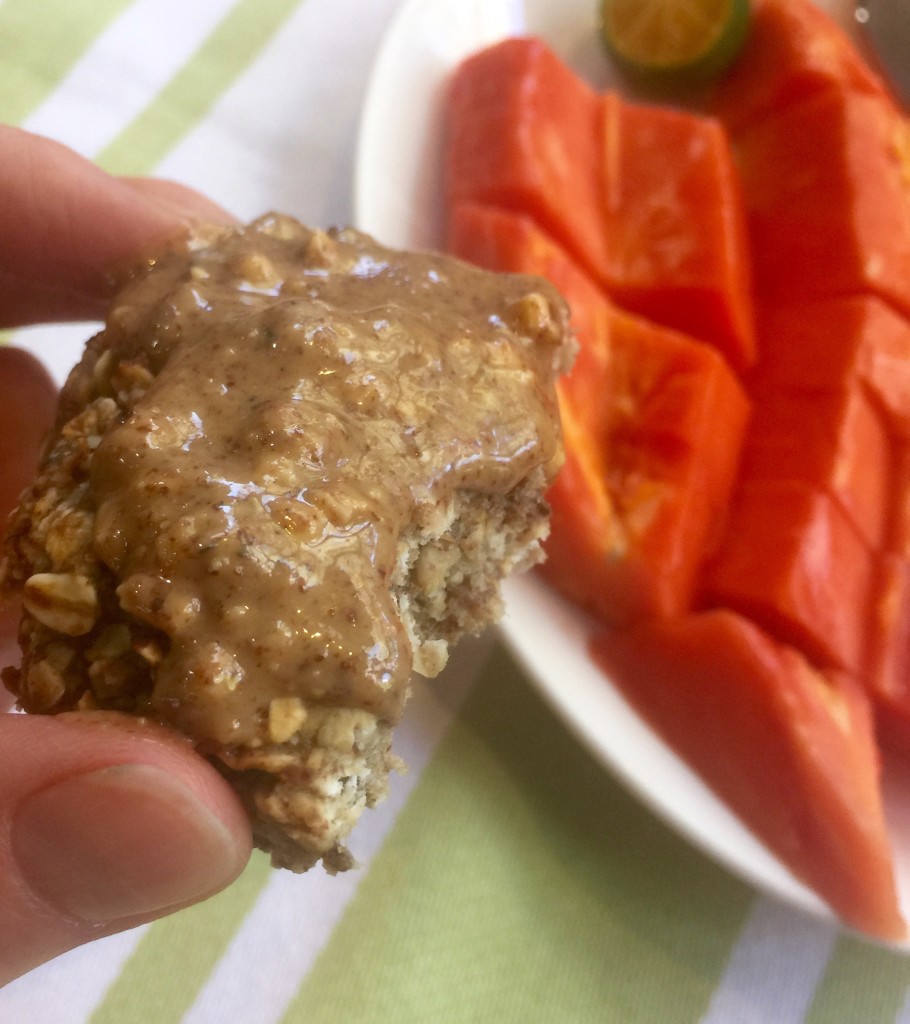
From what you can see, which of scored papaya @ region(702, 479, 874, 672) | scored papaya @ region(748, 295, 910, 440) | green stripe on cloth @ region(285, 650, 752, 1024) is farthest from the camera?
scored papaya @ region(748, 295, 910, 440)

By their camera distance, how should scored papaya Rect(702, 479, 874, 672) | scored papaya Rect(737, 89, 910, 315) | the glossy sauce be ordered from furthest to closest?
1. scored papaya Rect(737, 89, 910, 315)
2. scored papaya Rect(702, 479, 874, 672)
3. the glossy sauce

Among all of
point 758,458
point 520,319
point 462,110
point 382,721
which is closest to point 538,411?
point 520,319

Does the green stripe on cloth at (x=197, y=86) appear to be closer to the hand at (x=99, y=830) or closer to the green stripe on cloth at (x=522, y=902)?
the green stripe on cloth at (x=522, y=902)

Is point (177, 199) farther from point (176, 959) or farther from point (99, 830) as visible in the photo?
point (176, 959)

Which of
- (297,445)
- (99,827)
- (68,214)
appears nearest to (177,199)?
(68,214)

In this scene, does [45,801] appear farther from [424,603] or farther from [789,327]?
[789,327]

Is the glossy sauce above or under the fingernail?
Result: above

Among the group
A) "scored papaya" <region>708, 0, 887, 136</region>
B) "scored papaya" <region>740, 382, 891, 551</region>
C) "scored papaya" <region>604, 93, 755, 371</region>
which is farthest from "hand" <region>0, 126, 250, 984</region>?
"scored papaya" <region>708, 0, 887, 136</region>

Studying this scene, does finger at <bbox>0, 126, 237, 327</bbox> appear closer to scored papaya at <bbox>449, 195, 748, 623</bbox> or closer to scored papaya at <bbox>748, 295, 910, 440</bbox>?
scored papaya at <bbox>449, 195, 748, 623</bbox>
